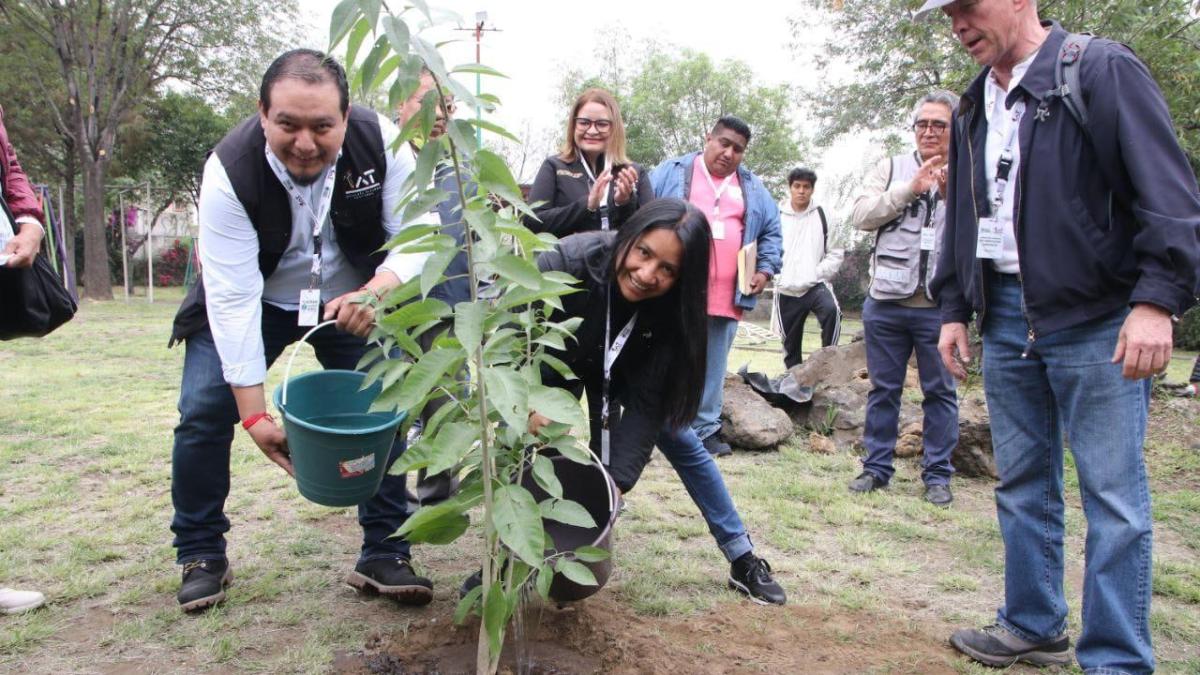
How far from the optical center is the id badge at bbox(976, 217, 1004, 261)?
233cm

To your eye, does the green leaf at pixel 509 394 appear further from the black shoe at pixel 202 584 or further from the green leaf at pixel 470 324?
the black shoe at pixel 202 584

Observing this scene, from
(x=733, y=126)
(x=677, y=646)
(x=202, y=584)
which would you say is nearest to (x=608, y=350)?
(x=677, y=646)

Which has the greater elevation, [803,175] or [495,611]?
[803,175]

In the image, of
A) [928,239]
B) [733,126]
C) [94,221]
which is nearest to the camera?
[928,239]

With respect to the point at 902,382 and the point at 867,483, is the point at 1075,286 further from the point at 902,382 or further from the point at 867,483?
the point at 867,483

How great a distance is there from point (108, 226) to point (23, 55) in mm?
8935

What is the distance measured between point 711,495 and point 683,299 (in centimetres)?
85

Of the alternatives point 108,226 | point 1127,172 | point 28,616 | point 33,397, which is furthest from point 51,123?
point 1127,172

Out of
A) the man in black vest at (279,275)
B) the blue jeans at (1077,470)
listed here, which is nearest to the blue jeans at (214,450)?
the man in black vest at (279,275)

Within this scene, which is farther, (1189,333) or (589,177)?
(1189,333)

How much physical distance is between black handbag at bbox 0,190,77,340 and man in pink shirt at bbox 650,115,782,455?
2.81 m

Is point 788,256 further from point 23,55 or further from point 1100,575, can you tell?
point 23,55

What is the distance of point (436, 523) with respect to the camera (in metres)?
1.85

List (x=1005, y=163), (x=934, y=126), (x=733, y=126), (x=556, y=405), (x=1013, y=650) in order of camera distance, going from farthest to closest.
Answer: (x=733, y=126) < (x=934, y=126) < (x=1013, y=650) < (x=1005, y=163) < (x=556, y=405)
